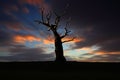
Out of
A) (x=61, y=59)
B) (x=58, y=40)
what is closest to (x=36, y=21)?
(x=58, y=40)

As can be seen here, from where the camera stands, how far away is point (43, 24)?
2867 cm
